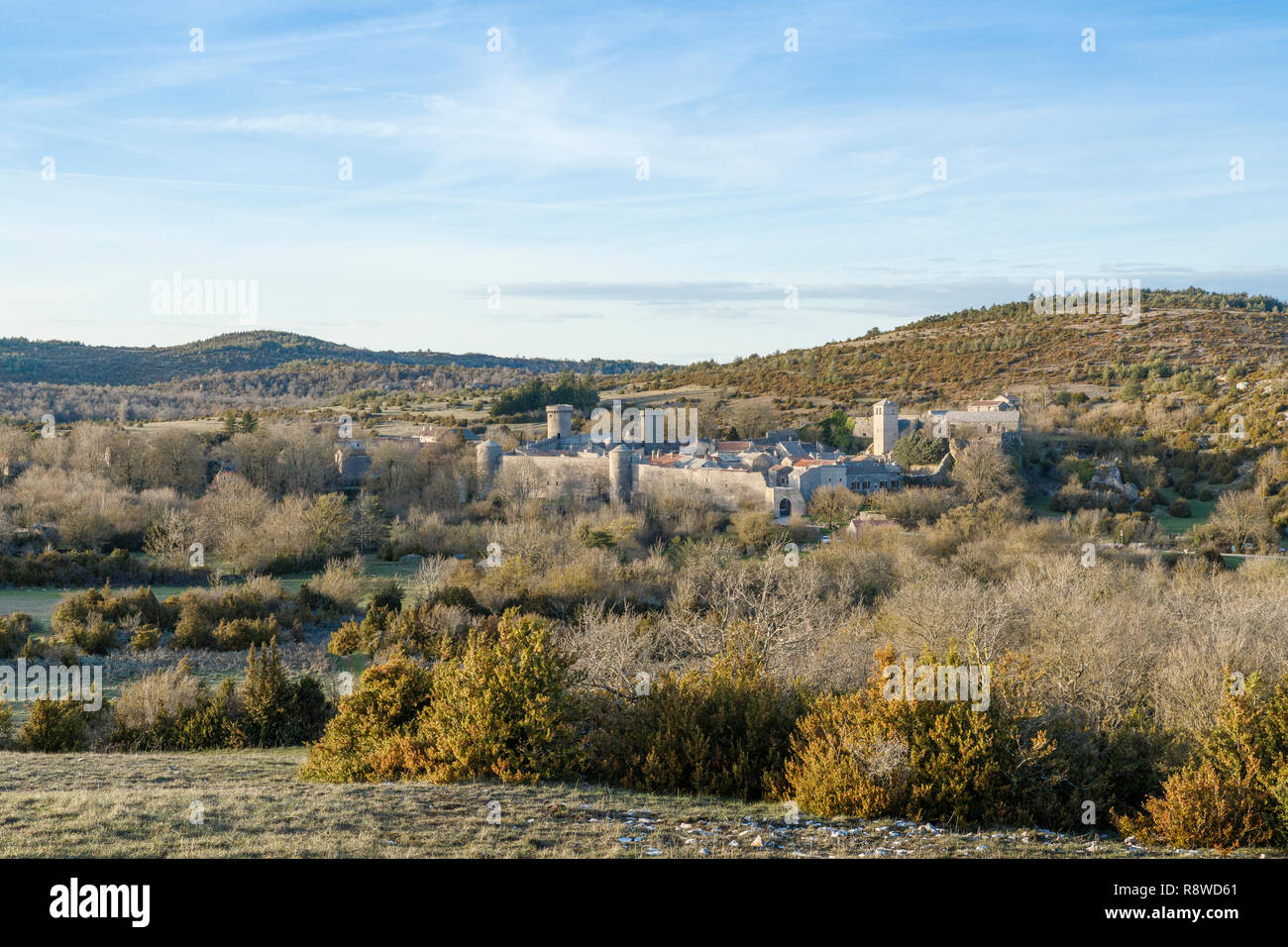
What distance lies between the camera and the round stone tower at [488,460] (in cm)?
4794

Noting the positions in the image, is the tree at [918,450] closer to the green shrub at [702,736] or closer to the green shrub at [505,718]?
the green shrub at [702,736]

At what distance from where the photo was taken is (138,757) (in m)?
13.3

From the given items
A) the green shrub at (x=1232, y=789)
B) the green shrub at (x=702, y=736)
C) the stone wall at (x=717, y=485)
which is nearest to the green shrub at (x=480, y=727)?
the green shrub at (x=702, y=736)

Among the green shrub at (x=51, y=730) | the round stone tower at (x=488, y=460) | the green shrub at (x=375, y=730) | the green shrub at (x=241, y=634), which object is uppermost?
the round stone tower at (x=488, y=460)

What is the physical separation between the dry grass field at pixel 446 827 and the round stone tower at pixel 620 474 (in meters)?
35.2

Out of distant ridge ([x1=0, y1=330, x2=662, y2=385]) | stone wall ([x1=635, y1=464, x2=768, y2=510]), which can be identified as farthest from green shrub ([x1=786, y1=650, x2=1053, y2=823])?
distant ridge ([x1=0, y1=330, x2=662, y2=385])

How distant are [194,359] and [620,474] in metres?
65.1

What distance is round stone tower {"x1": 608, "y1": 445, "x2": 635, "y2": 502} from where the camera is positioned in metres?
45.6

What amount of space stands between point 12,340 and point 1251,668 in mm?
95864

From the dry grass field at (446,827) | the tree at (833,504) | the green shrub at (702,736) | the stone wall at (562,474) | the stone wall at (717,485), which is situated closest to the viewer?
the dry grass field at (446,827)

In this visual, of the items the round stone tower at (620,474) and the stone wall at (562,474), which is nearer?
the round stone tower at (620,474)

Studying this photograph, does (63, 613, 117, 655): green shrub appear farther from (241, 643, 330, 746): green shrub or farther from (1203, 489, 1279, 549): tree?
(1203, 489, 1279, 549): tree

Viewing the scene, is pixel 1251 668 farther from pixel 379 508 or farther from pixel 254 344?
pixel 254 344
